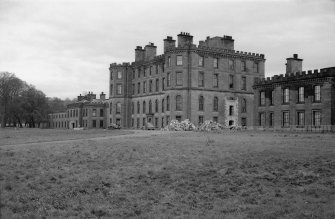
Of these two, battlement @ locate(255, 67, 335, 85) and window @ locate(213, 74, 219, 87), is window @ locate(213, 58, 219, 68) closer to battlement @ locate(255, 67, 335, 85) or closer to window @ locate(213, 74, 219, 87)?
window @ locate(213, 74, 219, 87)

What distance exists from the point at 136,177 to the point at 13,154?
8547 millimetres

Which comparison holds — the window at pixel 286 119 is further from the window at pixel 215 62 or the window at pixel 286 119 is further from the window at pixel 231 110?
the window at pixel 215 62

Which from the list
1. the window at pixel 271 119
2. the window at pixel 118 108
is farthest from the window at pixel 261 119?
the window at pixel 118 108

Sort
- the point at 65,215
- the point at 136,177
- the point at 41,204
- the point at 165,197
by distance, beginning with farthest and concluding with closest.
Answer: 1. the point at 136,177
2. the point at 165,197
3. the point at 41,204
4. the point at 65,215

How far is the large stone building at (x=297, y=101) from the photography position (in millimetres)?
44031

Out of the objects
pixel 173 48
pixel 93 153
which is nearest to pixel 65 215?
pixel 93 153

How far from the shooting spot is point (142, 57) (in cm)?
7725

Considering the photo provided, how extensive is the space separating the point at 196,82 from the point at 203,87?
5.19 feet

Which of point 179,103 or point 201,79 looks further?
point 201,79

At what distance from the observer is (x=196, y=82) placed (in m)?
61.7

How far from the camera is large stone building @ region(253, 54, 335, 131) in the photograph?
144ft

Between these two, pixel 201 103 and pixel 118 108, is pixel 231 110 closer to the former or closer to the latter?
pixel 201 103

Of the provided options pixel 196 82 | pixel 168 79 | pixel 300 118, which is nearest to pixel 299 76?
pixel 300 118

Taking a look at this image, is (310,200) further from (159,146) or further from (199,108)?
(199,108)
